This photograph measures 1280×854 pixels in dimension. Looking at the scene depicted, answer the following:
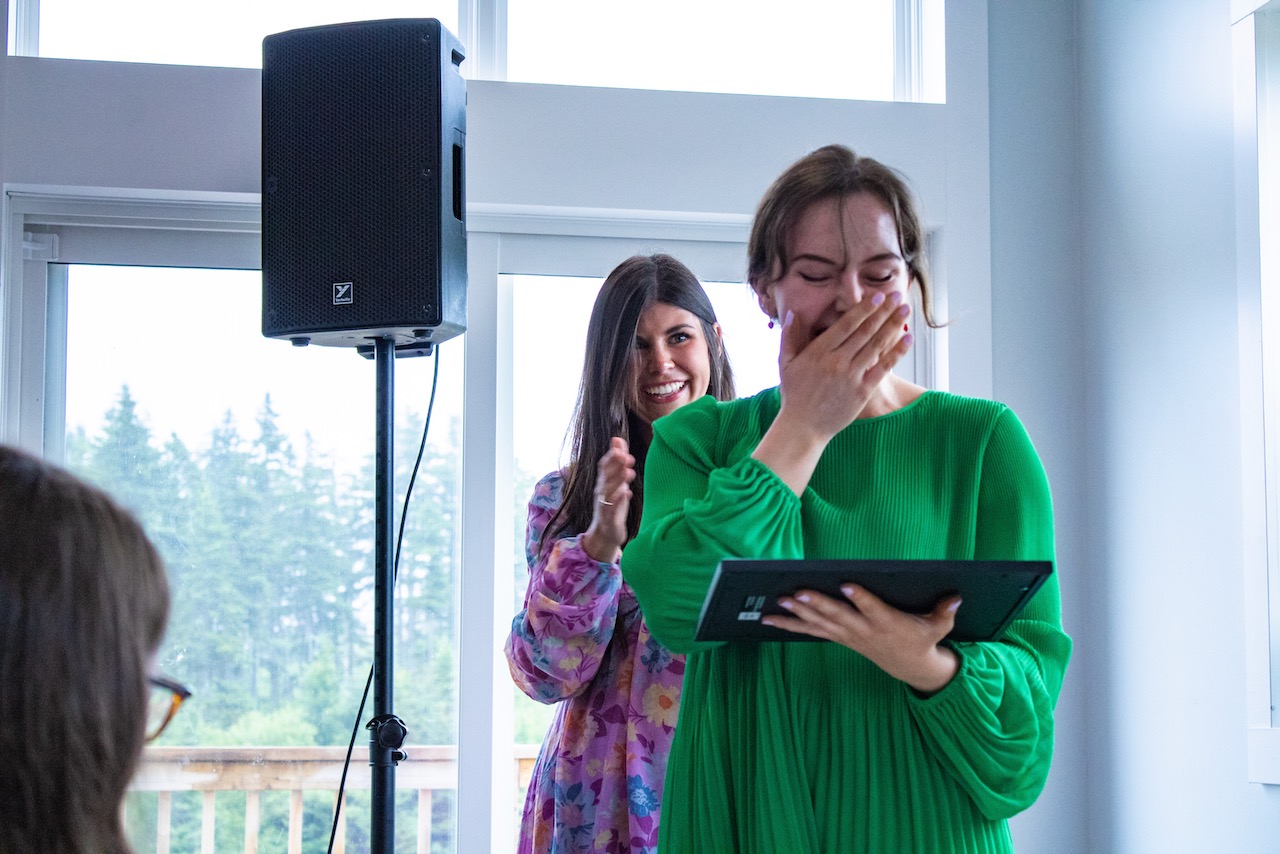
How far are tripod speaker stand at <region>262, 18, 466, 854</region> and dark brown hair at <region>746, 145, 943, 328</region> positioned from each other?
964 millimetres

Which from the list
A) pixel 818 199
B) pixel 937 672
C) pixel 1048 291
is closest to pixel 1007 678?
pixel 937 672

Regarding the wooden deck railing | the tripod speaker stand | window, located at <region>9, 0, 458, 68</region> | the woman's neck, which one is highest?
window, located at <region>9, 0, 458, 68</region>

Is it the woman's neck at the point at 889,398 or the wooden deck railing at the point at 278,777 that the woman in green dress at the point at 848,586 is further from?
the wooden deck railing at the point at 278,777

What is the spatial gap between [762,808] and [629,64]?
80.7 inches

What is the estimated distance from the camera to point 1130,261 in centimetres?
248

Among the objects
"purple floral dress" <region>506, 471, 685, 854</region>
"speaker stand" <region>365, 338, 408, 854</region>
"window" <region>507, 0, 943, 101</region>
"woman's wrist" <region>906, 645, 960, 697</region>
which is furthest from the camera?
"window" <region>507, 0, 943, 101</region>

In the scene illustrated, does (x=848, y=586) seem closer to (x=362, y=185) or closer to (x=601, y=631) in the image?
(x=601, y=631)

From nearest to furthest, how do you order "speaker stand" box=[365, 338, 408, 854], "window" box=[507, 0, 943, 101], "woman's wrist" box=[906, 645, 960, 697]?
"woman's wrist" box=[906, 645, 960, 697] < "speaker stand" box=[365, 338, 408, 854] < "window" box=[507, 0, 943, 101]

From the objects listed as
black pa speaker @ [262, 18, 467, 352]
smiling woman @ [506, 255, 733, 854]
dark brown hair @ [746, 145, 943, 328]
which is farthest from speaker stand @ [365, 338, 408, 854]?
dark brown hair @ [746, 145, 943, 328]

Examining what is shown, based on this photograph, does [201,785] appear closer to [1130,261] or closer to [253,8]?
[253,8]

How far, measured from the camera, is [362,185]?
208cm

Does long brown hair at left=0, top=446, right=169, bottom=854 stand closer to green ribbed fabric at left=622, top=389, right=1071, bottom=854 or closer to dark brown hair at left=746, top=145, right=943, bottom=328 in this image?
green ribbed fabric at left=622, top=389, right=1071, bottom=854

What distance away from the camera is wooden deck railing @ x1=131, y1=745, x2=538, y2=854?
8.05 ft

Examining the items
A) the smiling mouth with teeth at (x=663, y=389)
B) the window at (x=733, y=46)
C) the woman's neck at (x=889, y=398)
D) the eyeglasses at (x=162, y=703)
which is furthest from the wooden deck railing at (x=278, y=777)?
the eyeglasses at (x=162, y=703)
